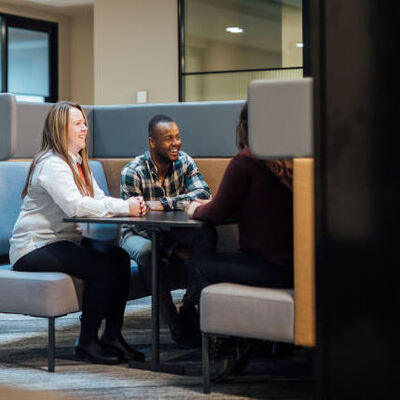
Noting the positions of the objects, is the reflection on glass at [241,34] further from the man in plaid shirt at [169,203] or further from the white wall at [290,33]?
the man in plaid shirt at [169,203]

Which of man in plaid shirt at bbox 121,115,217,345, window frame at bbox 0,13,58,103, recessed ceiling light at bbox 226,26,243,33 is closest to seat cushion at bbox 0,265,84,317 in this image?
man in plaid shirt at bbox 121,115,217,345

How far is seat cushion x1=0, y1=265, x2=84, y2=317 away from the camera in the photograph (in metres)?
2.61

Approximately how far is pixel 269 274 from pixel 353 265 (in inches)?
74.5

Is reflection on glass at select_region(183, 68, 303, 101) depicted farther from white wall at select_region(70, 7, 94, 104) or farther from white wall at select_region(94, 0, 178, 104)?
white wall at select_region(70, 7, 94, 104)

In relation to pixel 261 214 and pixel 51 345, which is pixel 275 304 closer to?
pixel 261 214

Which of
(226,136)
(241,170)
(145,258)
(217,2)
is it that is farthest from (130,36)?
(241,170)

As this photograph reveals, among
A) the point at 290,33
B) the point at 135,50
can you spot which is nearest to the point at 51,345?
the point at 290,33

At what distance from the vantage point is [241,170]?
→ 228 cm

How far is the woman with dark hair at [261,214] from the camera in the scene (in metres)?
2.25

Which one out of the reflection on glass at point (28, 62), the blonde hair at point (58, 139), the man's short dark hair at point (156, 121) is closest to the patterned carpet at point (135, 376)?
the blonde hair at point (58, 139)

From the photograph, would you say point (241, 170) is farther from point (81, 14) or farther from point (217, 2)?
point (81, 14)

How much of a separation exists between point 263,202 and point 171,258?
2.96ft

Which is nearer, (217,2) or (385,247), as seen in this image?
(385,247)

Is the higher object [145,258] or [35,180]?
[35,180]
